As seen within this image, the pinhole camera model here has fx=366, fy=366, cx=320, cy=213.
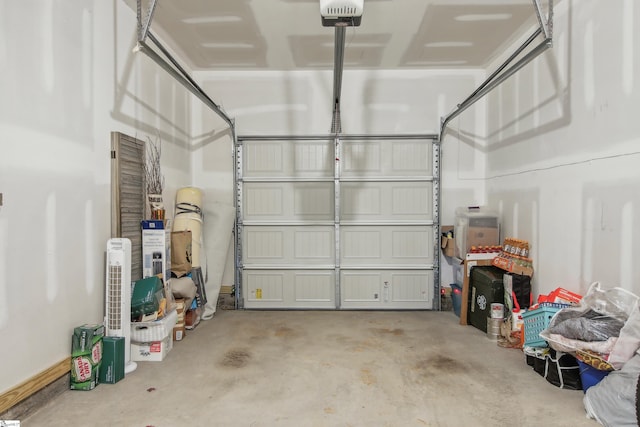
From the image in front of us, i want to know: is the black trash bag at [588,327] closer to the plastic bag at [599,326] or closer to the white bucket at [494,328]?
the plastic bag at [599,326]

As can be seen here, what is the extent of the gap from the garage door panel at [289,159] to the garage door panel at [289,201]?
0.49 feet

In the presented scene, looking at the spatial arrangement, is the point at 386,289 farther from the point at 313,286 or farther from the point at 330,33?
the point at 330,33

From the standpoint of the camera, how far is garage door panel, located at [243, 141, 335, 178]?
503cm

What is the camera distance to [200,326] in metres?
4.27

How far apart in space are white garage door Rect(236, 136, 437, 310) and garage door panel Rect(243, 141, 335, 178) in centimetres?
1

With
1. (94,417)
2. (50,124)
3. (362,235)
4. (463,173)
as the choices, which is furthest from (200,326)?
(463,173)

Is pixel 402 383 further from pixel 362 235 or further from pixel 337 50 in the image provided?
pixel 337 50

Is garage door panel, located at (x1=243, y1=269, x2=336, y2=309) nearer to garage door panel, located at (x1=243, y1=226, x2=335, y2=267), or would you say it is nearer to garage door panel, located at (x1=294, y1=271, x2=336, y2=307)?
garage door panel, located at (x1=294, y1=271, x2=336, y2=307)

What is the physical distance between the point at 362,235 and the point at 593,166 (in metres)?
2.74

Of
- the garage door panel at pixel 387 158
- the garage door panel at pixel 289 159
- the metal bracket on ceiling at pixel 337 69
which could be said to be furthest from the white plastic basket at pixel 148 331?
the garage door panel at pixel 387 158

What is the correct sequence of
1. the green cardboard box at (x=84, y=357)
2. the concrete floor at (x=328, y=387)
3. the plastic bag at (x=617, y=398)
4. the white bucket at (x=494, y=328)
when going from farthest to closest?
1. the white bucket at (x=494, y=328)
2. the green cardboard box at (x=84, y=357)
3. the concrete floor at (x=328, y=387)
4. the plastic bag at (x=617, y=398)

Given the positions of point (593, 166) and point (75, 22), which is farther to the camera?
point (593, 166)

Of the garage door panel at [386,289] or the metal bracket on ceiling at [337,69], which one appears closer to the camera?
the metal bracket on ceiling at [337,69]

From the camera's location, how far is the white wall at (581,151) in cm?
264
